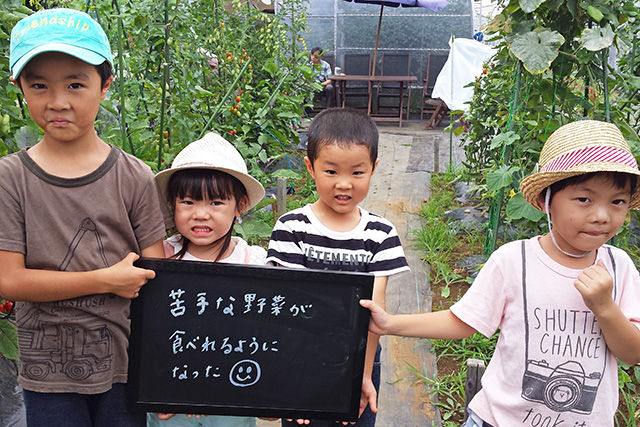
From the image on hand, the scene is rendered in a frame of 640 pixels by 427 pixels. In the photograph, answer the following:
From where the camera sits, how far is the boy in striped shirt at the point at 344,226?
1.66m

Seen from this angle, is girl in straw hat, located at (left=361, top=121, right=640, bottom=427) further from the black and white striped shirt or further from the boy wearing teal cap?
the boy wearing teal cap

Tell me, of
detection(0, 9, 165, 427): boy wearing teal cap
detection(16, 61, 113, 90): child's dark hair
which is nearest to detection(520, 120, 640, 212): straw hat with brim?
detection(0, 9, 165, 427): boy wearing teal cap

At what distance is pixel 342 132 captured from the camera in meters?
1.67

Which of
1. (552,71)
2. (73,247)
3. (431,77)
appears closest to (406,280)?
(552,71)

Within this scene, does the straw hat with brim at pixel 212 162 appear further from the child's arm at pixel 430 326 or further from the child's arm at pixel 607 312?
the child's arm at pixel 607 312

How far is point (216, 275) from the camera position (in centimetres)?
152

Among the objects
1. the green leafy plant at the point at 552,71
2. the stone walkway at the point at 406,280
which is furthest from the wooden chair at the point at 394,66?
the green leafy plant at the point at 552,71

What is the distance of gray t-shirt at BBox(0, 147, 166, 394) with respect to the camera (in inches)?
56.1

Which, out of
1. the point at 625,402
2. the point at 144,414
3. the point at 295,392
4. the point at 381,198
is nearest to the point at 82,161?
the point at 144,414

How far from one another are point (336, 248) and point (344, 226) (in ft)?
0.25

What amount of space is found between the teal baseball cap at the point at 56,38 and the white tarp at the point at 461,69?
8823mm

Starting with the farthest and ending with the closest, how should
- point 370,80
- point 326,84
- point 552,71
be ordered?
point 370,80 < point 326,84 < point 552,71

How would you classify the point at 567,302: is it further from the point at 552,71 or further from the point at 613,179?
the point at 552,71

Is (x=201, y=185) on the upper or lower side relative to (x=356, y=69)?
lower
